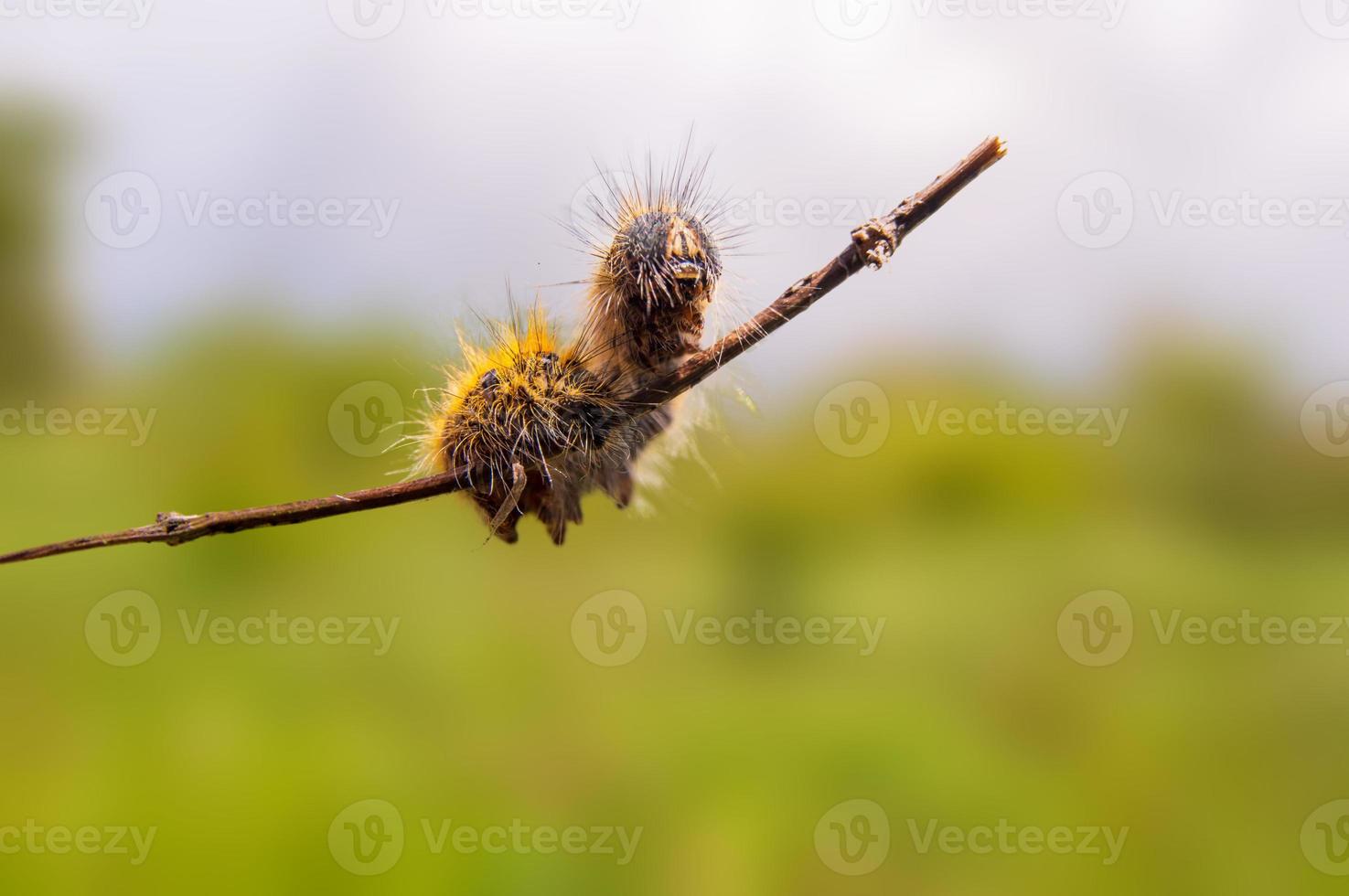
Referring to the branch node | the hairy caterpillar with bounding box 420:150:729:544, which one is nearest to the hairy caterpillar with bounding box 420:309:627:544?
the hairy caterpillar with bounding box 420:150:729:544

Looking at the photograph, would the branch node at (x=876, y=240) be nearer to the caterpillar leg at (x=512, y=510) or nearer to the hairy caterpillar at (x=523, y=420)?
the hairy caterpillar at (x=523, y=420)

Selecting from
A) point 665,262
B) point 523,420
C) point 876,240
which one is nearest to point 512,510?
point 523,420

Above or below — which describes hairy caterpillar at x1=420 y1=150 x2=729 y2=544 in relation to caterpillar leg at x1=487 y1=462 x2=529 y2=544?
above

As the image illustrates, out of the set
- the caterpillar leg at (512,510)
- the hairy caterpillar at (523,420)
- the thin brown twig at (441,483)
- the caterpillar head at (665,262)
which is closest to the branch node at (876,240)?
the thin brown twig at (441,483)

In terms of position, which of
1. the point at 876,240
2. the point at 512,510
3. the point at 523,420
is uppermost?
the point at 876,240

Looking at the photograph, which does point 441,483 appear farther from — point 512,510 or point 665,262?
point 665,262

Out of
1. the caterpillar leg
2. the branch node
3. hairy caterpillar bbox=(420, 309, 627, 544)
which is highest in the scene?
the branch node

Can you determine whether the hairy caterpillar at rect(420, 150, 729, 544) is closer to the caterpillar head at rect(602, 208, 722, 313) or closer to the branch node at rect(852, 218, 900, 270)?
the caterpillar head at rect(602, 208, 722, 313)
